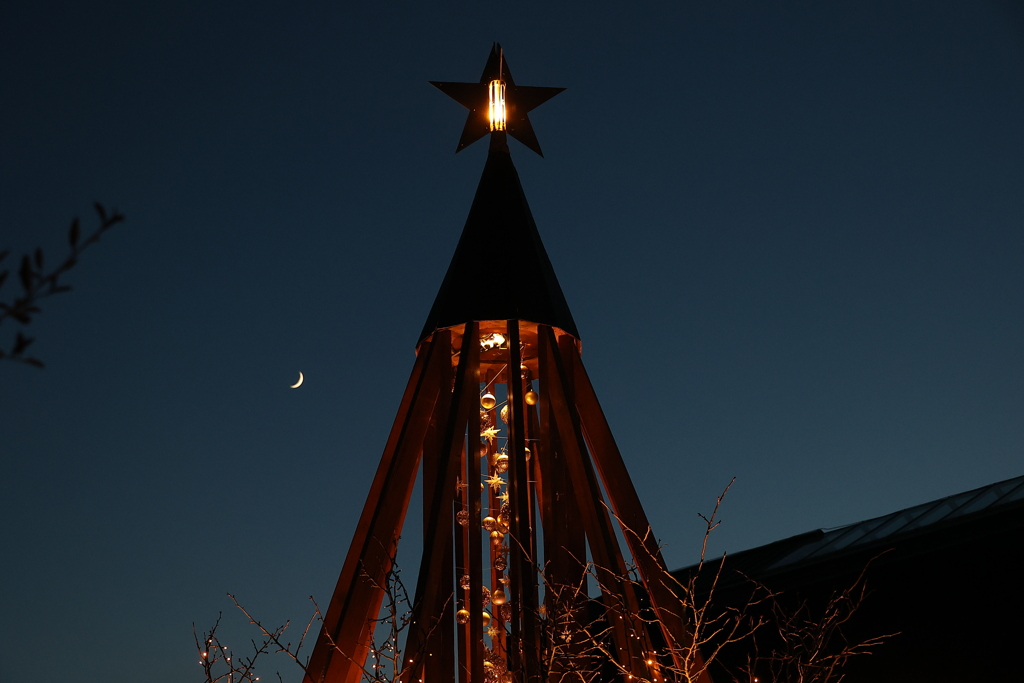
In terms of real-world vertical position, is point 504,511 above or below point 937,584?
above

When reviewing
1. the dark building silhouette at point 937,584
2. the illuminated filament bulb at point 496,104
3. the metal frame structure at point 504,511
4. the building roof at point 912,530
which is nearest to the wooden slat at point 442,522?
the metal frame structure at point 504,511

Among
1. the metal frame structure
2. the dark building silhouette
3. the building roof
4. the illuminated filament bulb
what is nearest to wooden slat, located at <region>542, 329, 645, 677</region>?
the metal frame structure

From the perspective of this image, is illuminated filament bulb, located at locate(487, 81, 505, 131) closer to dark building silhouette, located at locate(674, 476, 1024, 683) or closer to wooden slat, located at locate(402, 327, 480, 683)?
wooden slat, located at locate(402, 327, 480, 683)

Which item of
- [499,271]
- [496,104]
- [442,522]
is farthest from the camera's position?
[496,104]

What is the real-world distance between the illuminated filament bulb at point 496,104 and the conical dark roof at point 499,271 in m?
0.38

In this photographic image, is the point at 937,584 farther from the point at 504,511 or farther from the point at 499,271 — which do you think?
the point at 499,271

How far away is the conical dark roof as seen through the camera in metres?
7.07

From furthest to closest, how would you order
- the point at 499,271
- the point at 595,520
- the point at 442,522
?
the point at 499,271, the point at 595,520, the point at 442,522

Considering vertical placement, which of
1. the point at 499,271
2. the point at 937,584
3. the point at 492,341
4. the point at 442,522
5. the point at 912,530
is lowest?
the point at 937,584

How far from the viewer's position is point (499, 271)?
7.27 meters

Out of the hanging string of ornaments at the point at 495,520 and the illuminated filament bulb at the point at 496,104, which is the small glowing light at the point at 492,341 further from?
the illuminated filament bulb at the point at 496,104

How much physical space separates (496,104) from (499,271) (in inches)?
64.5

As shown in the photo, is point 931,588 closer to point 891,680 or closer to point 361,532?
point 891,680

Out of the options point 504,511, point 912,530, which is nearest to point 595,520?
point 504,511
